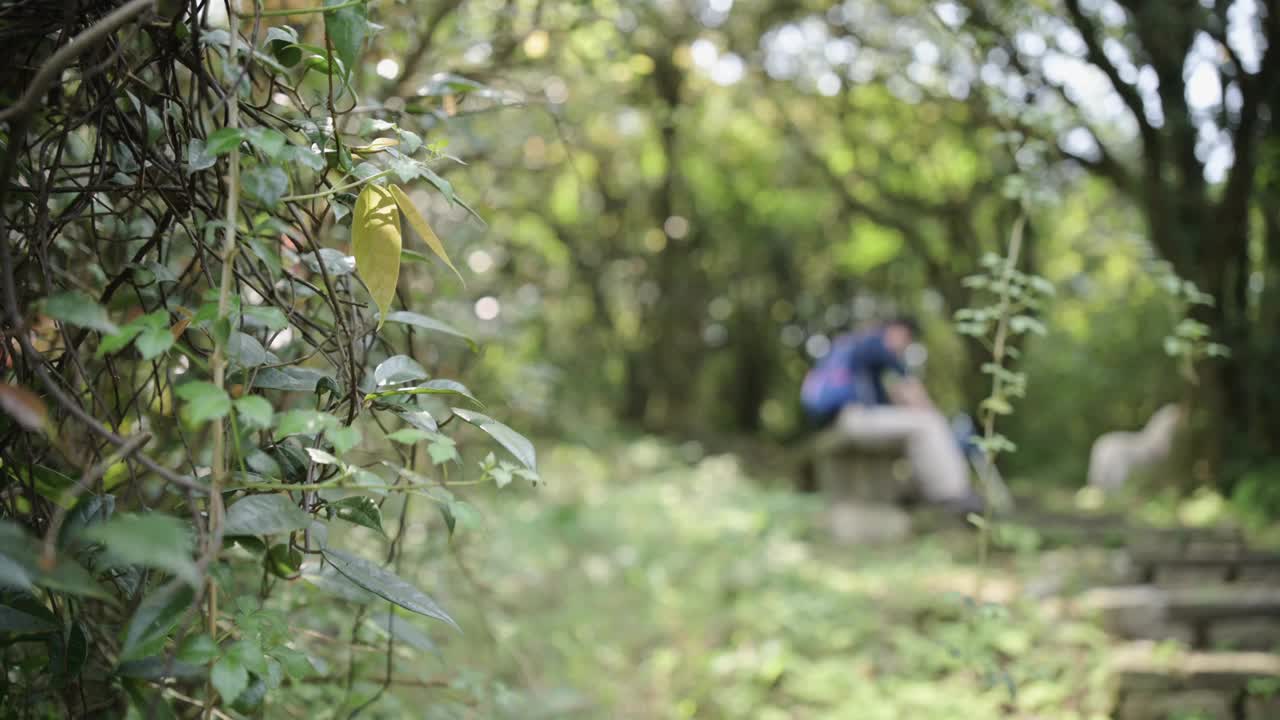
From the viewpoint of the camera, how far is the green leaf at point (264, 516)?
105cm

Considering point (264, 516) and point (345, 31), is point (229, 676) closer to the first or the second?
point (264, 516)

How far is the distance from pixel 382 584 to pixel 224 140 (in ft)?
1.88

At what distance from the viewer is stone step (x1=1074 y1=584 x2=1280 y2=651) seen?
12.0ft

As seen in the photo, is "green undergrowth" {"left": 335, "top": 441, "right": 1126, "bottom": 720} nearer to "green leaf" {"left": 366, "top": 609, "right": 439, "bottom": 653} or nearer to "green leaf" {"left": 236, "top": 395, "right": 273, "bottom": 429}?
"green leaf" {"left": 366, "top": 609, "right": 439, "bottom": 653}

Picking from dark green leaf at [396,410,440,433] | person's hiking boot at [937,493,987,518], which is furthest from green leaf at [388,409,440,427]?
person's hiking boot at [937,493,987,518]

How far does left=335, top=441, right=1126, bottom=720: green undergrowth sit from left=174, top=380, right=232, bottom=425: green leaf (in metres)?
1.15

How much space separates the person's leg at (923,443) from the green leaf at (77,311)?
18.0ft

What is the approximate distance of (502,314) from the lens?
4.74m

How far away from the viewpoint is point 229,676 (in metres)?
1.04

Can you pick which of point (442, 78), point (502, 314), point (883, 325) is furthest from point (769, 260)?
Result: point (442, 78)

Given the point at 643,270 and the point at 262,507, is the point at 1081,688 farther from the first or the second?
the point at 643,270

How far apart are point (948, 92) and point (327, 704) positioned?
6072 mm

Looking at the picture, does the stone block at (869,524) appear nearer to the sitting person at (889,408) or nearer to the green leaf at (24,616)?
the sitting person at (889,408)

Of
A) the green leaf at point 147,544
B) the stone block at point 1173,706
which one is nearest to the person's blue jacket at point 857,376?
the stone block at point 1173,706
